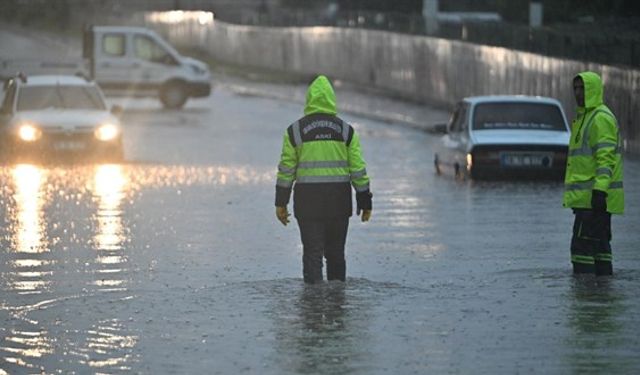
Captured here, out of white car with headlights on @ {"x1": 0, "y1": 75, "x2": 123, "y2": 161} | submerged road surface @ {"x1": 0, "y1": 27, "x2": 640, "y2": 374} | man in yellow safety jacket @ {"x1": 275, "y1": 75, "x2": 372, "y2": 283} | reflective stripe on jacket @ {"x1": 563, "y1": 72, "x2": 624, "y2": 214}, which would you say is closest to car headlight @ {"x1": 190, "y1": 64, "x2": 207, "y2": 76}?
white car with headlights on @ {"x1": 0, "y1": 75, "x2": 123, "y2": 161}

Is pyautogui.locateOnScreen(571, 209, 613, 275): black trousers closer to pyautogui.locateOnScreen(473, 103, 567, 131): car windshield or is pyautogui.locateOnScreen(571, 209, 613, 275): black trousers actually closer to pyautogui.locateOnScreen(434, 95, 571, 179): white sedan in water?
pyautogui.locateOnScreen(434, 95, 571, 179): white sedan in water

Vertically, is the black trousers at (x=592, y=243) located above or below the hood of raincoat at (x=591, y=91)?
below

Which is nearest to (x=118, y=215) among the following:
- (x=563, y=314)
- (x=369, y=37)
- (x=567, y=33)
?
(x=563, y=314)

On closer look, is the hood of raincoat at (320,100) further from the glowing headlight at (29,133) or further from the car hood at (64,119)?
the glowing headlight at (29,133)

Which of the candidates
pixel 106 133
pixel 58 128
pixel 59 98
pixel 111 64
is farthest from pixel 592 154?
pixel 111 64

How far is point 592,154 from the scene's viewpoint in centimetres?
1414

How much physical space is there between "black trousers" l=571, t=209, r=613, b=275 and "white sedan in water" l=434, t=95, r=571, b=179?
1003 cm

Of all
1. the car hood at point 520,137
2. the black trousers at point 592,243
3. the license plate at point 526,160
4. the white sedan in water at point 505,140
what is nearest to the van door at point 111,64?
the white sedan in water at point 505,140

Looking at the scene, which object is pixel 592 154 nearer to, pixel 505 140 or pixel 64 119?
pixel 505 140

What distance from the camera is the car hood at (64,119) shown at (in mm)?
28578

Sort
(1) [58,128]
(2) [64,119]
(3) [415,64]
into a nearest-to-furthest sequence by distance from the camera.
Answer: (1) [58,128] → (2) [64,119] → (3) [415,64]

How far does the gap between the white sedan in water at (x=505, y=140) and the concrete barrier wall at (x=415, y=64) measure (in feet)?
15.0

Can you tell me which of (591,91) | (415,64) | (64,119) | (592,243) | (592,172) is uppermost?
(591,91)

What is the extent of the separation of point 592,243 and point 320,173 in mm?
2188
